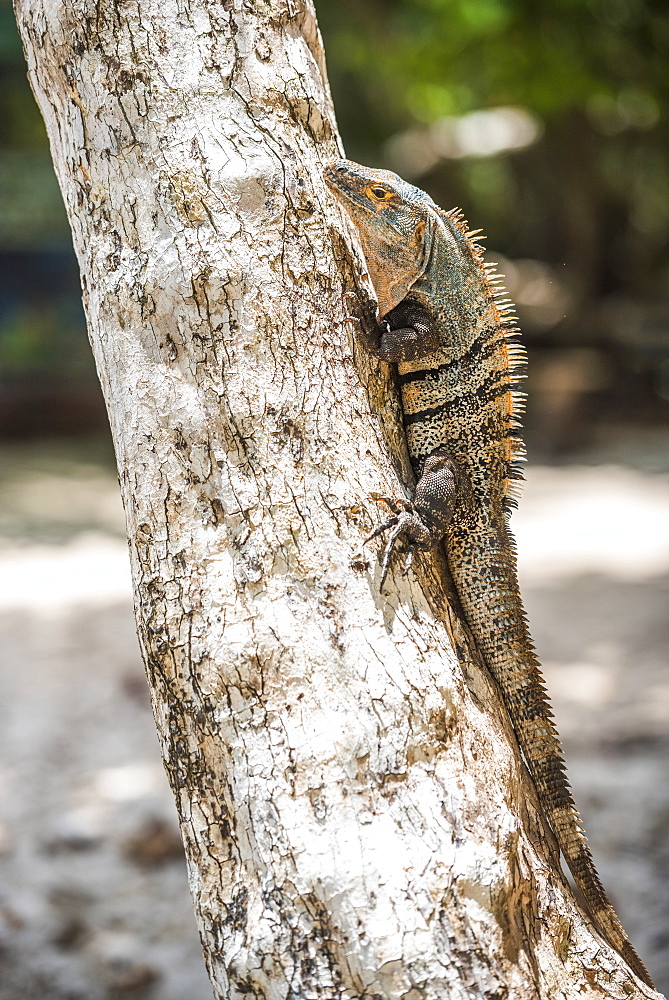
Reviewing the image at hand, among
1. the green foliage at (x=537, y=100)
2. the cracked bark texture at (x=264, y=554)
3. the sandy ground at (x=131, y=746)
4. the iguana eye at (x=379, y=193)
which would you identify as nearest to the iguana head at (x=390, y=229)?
the iguana eye at (x=379, y=193)

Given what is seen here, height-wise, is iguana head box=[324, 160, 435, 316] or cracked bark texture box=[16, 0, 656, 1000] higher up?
iguana head box=[324, 160, 435, 316]

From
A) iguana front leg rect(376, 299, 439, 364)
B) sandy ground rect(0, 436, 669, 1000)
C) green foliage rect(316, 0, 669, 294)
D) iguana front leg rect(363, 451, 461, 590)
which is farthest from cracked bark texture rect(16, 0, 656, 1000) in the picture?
green foliage rect(316, 0, 669, 294)

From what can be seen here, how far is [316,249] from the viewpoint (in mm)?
1914

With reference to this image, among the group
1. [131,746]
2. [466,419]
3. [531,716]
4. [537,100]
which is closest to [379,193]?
[466,419]

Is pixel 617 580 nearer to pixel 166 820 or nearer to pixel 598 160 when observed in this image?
pixel 166 820

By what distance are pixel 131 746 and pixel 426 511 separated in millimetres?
3084

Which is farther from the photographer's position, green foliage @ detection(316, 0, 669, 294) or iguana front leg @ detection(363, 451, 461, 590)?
green foliage @ detection(316, 0, 669, 294)

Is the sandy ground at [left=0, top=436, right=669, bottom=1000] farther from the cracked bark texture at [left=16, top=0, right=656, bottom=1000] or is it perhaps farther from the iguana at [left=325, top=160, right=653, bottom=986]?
the cracked bark texture at [left=16, top=0, right=656, bottom=1000]

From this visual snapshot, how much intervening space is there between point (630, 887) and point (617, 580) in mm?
3114

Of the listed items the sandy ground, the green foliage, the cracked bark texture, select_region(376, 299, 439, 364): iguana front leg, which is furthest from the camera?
the green foliage

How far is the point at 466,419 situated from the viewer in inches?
97.5

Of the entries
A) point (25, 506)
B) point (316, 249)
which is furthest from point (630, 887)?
point (25, 506)

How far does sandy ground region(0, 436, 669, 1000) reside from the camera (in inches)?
135

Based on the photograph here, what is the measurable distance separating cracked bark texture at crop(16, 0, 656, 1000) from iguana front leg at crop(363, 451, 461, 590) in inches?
1.7
